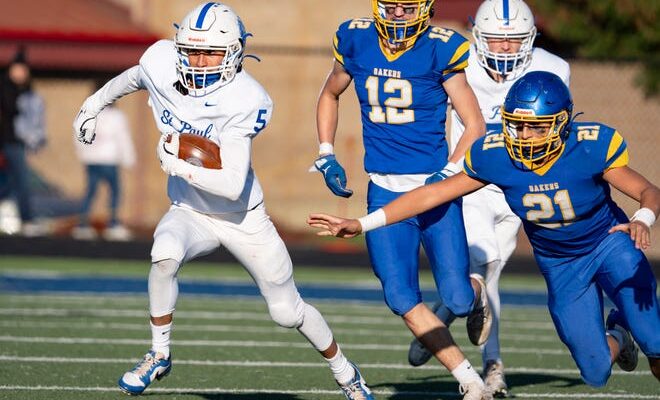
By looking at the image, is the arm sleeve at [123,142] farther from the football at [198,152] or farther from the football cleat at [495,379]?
the football at [198,152]

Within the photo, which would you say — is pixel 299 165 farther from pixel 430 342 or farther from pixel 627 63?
pixel 430 342

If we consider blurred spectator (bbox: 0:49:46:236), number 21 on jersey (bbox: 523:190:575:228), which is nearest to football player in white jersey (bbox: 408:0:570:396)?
number 21 on jersey (bbox: 523:190:575:228)

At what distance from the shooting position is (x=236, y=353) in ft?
24.7

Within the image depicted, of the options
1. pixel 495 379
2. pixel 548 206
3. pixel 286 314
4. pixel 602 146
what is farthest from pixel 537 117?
pixel 495 379

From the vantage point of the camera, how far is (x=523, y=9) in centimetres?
695

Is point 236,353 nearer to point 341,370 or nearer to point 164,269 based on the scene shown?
point 341,370

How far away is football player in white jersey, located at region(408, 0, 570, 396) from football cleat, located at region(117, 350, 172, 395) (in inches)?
58.1

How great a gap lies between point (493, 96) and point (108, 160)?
320 inches

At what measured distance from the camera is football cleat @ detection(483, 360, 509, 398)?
6410mm

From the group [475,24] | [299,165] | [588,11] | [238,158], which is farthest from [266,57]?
[238,158]

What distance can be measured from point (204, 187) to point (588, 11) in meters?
10.4

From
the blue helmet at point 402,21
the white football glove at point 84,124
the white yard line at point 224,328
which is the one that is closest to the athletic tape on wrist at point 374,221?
the blue helmet at point 402,21

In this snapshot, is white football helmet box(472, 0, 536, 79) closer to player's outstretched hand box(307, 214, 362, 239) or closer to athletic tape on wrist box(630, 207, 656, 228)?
player's outstretched hand box(307, 214, 362, 239)

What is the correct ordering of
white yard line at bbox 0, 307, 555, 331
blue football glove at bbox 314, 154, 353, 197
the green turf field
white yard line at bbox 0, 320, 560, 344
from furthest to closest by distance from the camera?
white yard line at bbox 0, 307, 555, 331, white yard line at bbox 0, 320, 560, 344, the green turf field, blue football glove at bbox 314, 154, 353, 197
